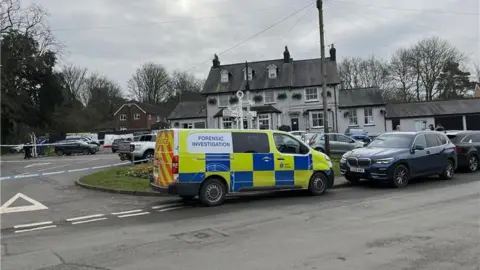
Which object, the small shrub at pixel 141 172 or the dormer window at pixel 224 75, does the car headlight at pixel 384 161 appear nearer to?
the small shrub at pixel 141 172

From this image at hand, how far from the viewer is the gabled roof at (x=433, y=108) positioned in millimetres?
50750

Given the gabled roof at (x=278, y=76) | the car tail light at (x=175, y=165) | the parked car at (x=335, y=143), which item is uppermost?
the gabled roof at (x=278, y=76)

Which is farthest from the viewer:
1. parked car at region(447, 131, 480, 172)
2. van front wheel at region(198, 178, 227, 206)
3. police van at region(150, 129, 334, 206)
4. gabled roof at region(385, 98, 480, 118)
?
gabled roof at region(385, 98, 480, 118)

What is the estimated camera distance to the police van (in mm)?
10523

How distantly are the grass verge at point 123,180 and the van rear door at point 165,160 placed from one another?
8.12 feet

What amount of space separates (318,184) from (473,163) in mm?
8399

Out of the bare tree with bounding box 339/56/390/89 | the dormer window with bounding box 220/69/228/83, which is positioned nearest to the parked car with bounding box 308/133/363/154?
the dormer window with bounding box 220/69/228/83

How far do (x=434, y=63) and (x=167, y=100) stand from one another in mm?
52165

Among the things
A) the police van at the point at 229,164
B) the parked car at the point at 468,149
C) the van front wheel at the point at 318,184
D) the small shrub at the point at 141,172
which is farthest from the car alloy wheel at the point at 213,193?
the parked car at the point at 468,149

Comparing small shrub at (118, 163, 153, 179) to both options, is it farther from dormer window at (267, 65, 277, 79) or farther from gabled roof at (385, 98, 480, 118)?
gabled roof at (385, 98, 480, 118)

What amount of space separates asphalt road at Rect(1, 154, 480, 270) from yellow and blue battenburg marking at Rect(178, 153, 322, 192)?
51cm

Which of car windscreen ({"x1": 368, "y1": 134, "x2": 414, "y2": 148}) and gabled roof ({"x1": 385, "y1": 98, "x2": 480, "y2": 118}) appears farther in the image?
gabled roof ({"x1": 385, "y1": 98, "x2": 480, "y2": 118})

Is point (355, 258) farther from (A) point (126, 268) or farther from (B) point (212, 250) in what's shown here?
(A) point (126, 268)

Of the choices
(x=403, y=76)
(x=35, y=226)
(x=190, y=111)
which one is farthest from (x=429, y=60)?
(x=35, y=226)
